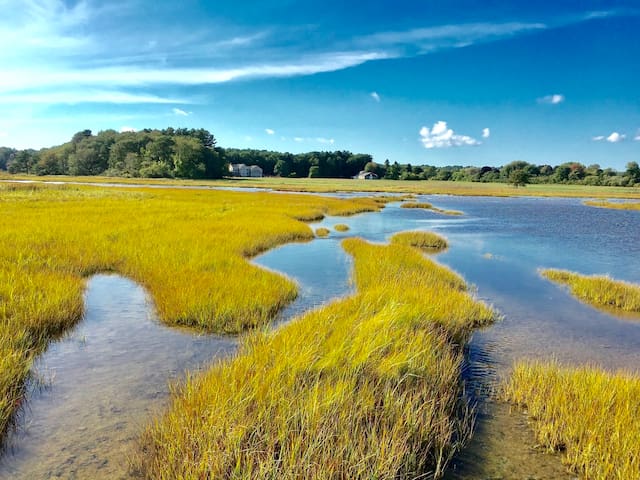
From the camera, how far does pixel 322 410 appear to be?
4867 millimetres

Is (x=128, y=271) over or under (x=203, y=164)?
under

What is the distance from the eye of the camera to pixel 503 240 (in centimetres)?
2500

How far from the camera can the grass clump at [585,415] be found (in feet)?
14.9

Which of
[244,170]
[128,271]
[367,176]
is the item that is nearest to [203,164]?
[244,170]

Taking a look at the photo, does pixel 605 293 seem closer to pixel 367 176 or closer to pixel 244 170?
pixel 367 176

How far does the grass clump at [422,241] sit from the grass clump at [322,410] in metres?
13.9

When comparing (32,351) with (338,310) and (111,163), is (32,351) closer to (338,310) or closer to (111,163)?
(338,310)

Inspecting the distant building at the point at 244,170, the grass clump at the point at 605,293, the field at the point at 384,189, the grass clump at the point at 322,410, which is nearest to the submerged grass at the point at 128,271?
the grass clump at the point at 322,410

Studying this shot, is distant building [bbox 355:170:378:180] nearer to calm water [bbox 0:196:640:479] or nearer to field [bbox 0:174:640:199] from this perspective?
field [bbox 0:174:640:199]

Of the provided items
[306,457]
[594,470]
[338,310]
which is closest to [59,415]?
[306,457]

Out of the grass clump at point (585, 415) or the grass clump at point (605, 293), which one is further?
the grass clump at point (605, 293)

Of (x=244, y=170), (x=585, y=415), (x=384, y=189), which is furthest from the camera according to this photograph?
(x=244, y=170)

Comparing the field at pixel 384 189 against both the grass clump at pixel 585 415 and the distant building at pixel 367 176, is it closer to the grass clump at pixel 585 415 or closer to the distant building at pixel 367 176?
the distant building at pixel 367 176

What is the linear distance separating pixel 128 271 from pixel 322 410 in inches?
425
